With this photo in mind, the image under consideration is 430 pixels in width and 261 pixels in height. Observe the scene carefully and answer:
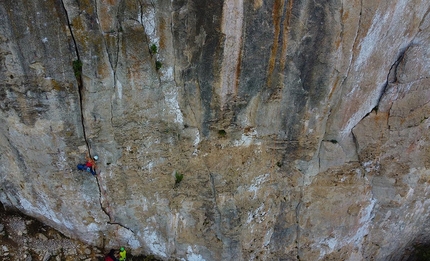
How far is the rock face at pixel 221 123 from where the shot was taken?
6.15 meters

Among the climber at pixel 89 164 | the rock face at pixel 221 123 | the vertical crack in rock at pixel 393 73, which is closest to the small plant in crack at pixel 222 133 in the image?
the rock face at pixel 221 123

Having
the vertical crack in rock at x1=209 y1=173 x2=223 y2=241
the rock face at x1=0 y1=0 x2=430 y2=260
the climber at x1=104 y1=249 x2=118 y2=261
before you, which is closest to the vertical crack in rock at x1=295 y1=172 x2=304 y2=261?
the rock face at x1=0 y1=0 x2=430 y2=260

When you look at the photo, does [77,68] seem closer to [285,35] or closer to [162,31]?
[162,31]

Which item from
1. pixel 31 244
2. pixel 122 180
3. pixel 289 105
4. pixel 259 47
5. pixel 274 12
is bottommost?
pixel 31 244

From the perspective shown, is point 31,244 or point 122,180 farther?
point 31,244

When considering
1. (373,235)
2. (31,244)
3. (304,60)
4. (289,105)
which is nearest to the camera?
(304,60)

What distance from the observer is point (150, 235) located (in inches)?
343

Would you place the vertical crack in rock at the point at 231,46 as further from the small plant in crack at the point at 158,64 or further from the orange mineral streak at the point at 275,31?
the small plant in crack at the point at 158,64

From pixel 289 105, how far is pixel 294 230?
3.50 m

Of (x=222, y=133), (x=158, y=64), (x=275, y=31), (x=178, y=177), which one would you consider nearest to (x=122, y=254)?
(x=178, y=177)

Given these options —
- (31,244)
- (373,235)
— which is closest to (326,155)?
(373,235)

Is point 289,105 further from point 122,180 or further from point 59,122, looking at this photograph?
point 59,122

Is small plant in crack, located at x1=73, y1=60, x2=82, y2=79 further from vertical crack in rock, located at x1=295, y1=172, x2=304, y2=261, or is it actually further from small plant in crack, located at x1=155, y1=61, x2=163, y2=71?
vertical crack in rock, located at x1=295, y1=172, x2=304, y2=261

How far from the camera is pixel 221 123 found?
24.2 ft
